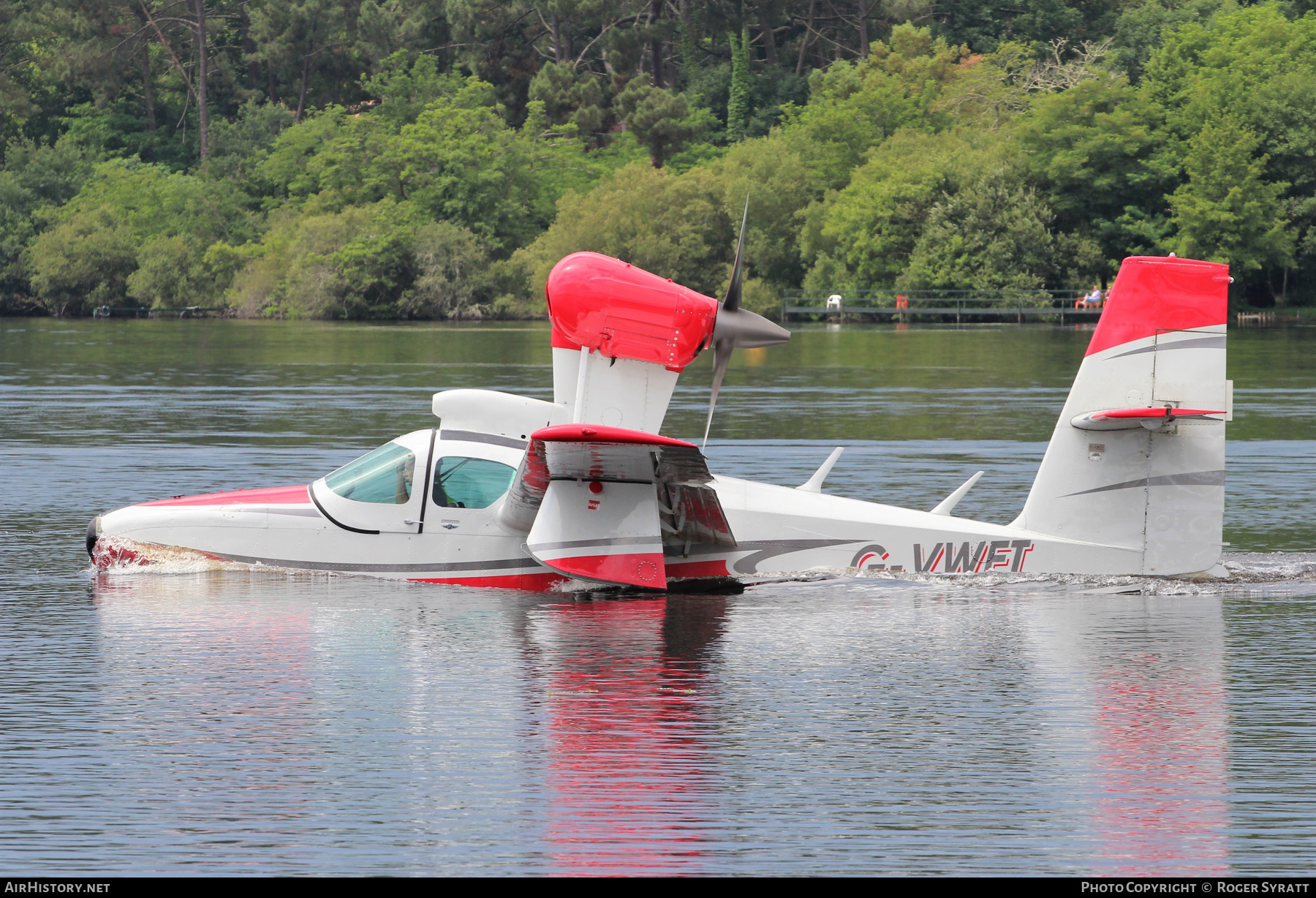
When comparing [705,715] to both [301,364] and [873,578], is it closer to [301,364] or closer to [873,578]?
[873,578]

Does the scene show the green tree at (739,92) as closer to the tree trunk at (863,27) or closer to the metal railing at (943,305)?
the tree trunk at (863,27)

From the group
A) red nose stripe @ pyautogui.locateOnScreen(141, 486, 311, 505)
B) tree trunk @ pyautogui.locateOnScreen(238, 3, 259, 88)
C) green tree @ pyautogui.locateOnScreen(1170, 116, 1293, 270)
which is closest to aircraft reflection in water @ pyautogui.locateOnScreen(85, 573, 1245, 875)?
red nose stripe @ pyautogui.locateOnScreen(141, 486, 311, 505)

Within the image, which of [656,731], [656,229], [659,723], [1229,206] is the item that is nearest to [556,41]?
[656,229]

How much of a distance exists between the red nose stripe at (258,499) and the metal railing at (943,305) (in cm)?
6347

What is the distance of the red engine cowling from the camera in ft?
44.1

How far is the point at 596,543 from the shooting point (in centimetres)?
1366

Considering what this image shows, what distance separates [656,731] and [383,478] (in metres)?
4.59

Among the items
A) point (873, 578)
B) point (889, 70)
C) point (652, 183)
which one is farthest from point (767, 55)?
point (873, 578)

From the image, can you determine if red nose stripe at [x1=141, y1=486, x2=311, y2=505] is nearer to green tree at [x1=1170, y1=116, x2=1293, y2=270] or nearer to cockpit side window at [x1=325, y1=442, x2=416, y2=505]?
cockpit side window at [x1=325, y1=442, x2=416, y2=505]

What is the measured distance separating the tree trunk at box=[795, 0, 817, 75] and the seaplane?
9342cm

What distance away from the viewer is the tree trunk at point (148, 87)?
378 feet

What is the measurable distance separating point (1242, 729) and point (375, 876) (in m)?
5.89

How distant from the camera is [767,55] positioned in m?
105

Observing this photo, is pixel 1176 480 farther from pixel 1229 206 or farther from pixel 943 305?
pixel 1229 206
